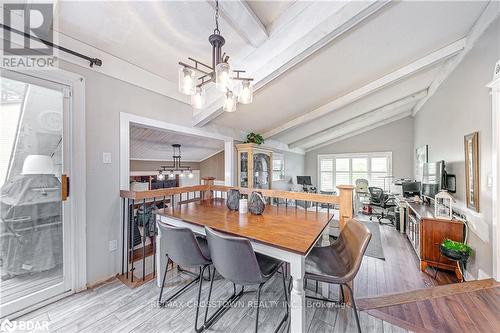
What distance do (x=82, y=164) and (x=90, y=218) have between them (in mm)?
572

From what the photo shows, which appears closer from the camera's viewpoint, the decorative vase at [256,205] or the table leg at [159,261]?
the decorative vase at [256,205]

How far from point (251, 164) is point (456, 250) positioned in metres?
3.24

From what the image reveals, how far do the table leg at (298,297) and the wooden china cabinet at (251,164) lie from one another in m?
3.10

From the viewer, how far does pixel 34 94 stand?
5.74 feet

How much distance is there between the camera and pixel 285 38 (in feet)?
7.02

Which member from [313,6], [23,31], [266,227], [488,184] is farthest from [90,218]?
[488,184]

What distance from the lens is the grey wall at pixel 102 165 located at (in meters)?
2.02

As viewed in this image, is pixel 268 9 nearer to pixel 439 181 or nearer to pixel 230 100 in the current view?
pixel 230 100

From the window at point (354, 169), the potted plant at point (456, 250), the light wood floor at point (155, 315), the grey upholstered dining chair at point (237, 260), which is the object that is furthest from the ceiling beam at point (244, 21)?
the window at point (354, 169)

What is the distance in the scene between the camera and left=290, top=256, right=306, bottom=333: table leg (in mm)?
1178

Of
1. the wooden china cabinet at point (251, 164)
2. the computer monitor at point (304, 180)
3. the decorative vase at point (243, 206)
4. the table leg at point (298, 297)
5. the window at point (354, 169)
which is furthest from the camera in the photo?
the window at point (354, 169)

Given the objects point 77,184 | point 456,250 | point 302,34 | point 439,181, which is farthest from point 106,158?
point 439,181

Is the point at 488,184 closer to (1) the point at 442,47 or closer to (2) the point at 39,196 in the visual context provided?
(1) the point at 442,47

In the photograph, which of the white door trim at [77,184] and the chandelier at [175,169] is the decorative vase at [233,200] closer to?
the white door trim at [77,184]
